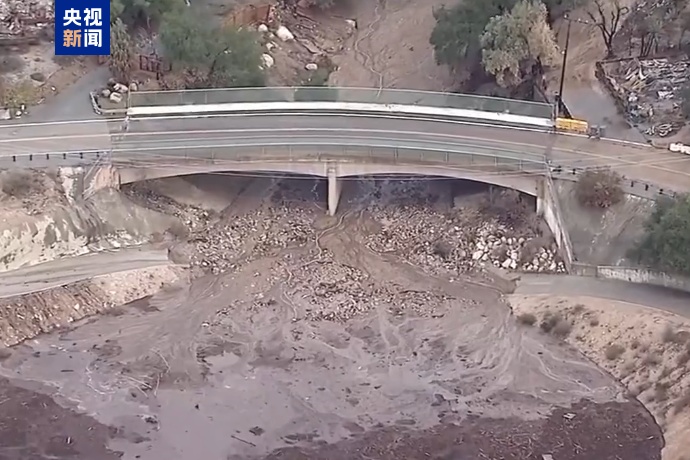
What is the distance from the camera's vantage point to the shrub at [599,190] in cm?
5491

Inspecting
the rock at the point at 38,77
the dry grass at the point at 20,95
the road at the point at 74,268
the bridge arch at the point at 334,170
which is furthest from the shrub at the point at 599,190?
the rock at the point at 38,77

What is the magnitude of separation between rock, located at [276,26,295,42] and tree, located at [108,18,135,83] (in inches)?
613

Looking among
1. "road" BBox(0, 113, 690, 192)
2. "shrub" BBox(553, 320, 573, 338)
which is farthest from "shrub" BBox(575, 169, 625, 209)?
"shrub" BBox(553, 320, 573, 338)

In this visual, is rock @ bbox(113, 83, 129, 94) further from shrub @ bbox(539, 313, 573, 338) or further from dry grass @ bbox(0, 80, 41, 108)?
shrub @ bbox(539, 313, 573, 338)

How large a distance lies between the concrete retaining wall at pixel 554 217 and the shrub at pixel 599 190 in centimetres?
132

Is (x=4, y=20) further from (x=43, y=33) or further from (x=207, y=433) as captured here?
(x=207, y=433)

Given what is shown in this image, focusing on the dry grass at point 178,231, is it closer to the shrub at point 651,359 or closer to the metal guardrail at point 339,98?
the metal guardrail at point 339,98

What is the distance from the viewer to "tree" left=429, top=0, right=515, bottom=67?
7006cm

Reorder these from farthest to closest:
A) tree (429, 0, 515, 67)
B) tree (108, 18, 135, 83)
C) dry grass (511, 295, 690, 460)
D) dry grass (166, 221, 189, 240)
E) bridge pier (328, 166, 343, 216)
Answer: tree (429, 0, 515, 67), tree (108, 18, 135, 83), bridge pier (328, 166, 343, 216), dry grass (166, 221, 189, 240), dry grass (511, 295, 690, 460)

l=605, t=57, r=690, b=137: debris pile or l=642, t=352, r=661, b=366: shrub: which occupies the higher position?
l=605, t=57, r=690, b=137: debris pile

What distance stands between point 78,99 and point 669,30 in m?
38.6

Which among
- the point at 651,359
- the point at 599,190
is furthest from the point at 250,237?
the point at 651,359

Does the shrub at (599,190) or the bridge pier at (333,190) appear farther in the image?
the bridge pier at (333,190)

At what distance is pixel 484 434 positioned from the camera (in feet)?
145
